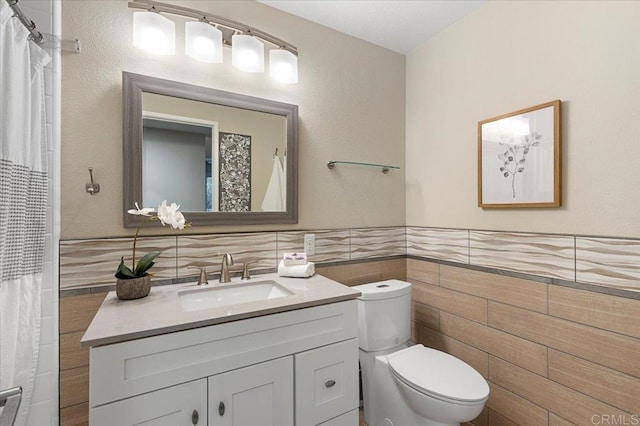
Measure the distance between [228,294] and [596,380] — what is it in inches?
65.5

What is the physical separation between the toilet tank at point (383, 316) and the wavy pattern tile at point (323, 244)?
0.28m

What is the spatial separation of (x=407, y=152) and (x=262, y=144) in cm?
115

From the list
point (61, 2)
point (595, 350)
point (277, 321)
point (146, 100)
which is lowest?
Answer: point (595, 350)

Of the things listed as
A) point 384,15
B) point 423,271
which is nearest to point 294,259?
point 423,271

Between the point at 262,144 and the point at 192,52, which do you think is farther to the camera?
the point at 262,144

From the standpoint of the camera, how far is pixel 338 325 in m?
1.30

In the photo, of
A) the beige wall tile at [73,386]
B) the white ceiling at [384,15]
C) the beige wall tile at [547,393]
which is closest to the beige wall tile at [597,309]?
the beige wall tile at [547,393]

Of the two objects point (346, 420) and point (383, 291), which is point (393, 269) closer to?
point (383, 291)

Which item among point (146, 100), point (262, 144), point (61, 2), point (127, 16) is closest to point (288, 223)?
point (262, 144)

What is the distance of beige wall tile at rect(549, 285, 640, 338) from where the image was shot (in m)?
1.18

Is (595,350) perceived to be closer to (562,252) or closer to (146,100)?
(562,252)

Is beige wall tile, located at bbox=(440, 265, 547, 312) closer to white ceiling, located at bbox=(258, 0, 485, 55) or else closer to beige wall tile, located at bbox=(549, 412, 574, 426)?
beige wall tile, located at bbox=(549, 412, 574, 426)

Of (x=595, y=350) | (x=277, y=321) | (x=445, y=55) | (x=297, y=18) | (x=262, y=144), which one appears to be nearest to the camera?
(x=277, y=321)

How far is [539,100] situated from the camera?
1.49 metres
